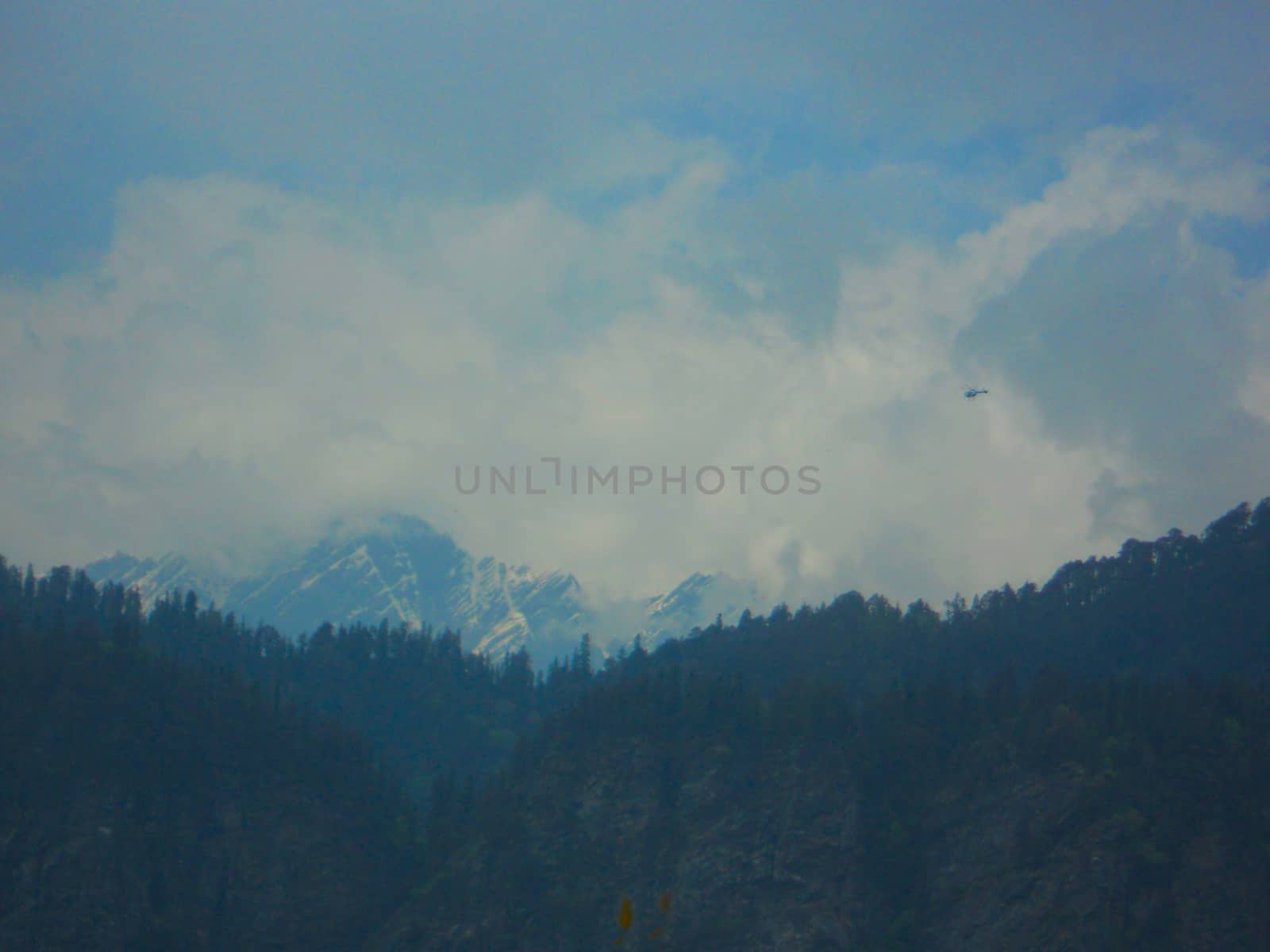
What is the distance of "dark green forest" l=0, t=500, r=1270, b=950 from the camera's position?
4729 inches

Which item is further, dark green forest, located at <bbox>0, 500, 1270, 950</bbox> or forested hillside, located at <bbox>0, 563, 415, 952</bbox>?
forested hillside, located at <bbox>0, 563, 415, 952</bbox>

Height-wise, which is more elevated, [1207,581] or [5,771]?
[1207,581]

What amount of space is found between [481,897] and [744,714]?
3819 centimetres

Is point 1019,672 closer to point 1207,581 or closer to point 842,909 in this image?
point 1207,581

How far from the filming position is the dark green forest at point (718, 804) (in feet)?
394

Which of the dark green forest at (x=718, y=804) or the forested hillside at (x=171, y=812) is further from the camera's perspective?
the forested hillside at (x=171, y=812)

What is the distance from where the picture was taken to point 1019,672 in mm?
165750

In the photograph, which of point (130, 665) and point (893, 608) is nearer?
point (130, 665)

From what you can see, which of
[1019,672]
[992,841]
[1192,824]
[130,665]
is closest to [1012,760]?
[992,841]

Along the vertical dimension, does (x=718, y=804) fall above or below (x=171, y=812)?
below

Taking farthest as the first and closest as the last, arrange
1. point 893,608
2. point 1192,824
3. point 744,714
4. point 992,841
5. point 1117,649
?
point 893,608 → point 1117,649 → point 744,714 → point 992,841 → point 1192,824

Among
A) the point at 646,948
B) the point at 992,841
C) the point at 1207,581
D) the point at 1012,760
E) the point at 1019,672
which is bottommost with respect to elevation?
the point at 646,948

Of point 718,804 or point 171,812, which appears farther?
point 171,812

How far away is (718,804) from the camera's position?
478ft
